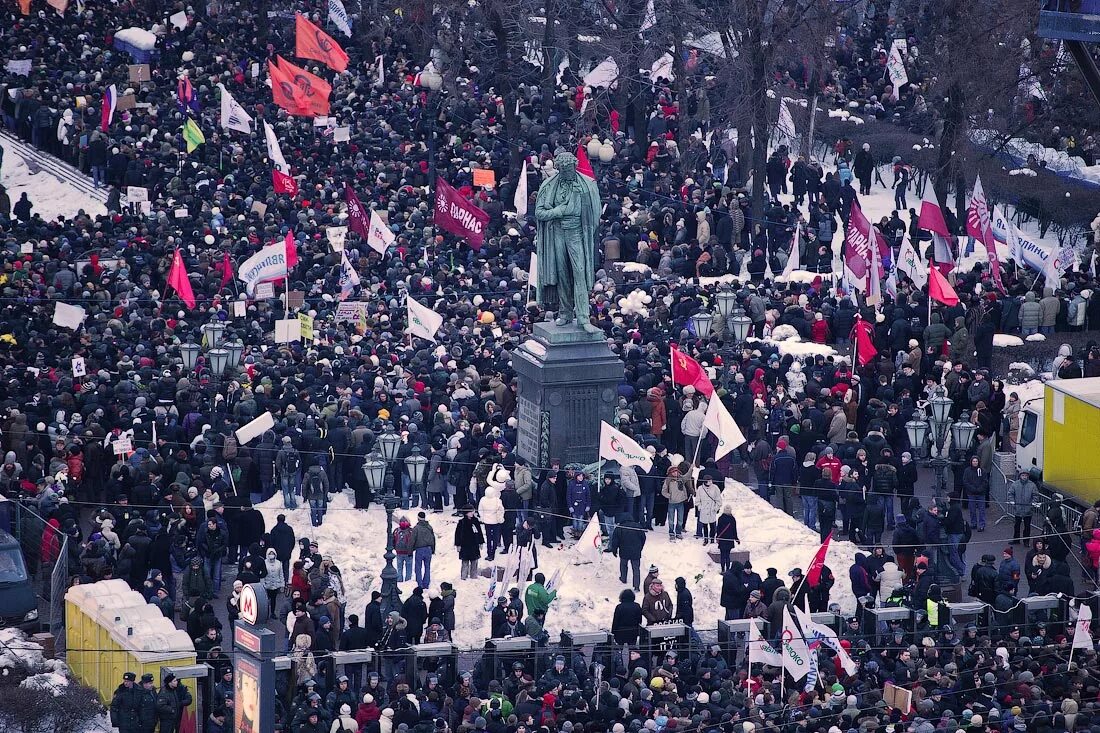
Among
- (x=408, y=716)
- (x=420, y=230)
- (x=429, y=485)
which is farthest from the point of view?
(x=420, y=230)

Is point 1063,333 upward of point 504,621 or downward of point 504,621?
upward

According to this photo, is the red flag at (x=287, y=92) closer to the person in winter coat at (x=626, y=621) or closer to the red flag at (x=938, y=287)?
the red flag at (x=938, y=287)

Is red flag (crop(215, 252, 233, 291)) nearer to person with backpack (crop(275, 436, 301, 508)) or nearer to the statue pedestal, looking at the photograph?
person with backpack (crop(275, 436, 301, 508))

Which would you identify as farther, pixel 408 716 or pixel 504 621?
pixel 504 621

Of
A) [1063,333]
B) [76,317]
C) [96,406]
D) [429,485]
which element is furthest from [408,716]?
[1063,333]

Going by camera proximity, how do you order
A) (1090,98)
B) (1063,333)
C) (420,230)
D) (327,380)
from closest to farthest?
(327,380)
(1063,333)
(420,230)
(1090,98)

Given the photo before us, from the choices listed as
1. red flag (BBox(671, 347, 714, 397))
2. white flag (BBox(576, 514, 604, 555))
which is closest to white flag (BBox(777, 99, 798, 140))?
red flag (BBox(671, 347, 714, 397))

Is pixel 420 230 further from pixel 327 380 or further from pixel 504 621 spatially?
pixel 504 621

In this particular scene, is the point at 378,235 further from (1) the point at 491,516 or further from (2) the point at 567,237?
(1) the point at 491,516

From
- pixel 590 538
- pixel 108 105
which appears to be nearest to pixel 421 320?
pixel 590 538
